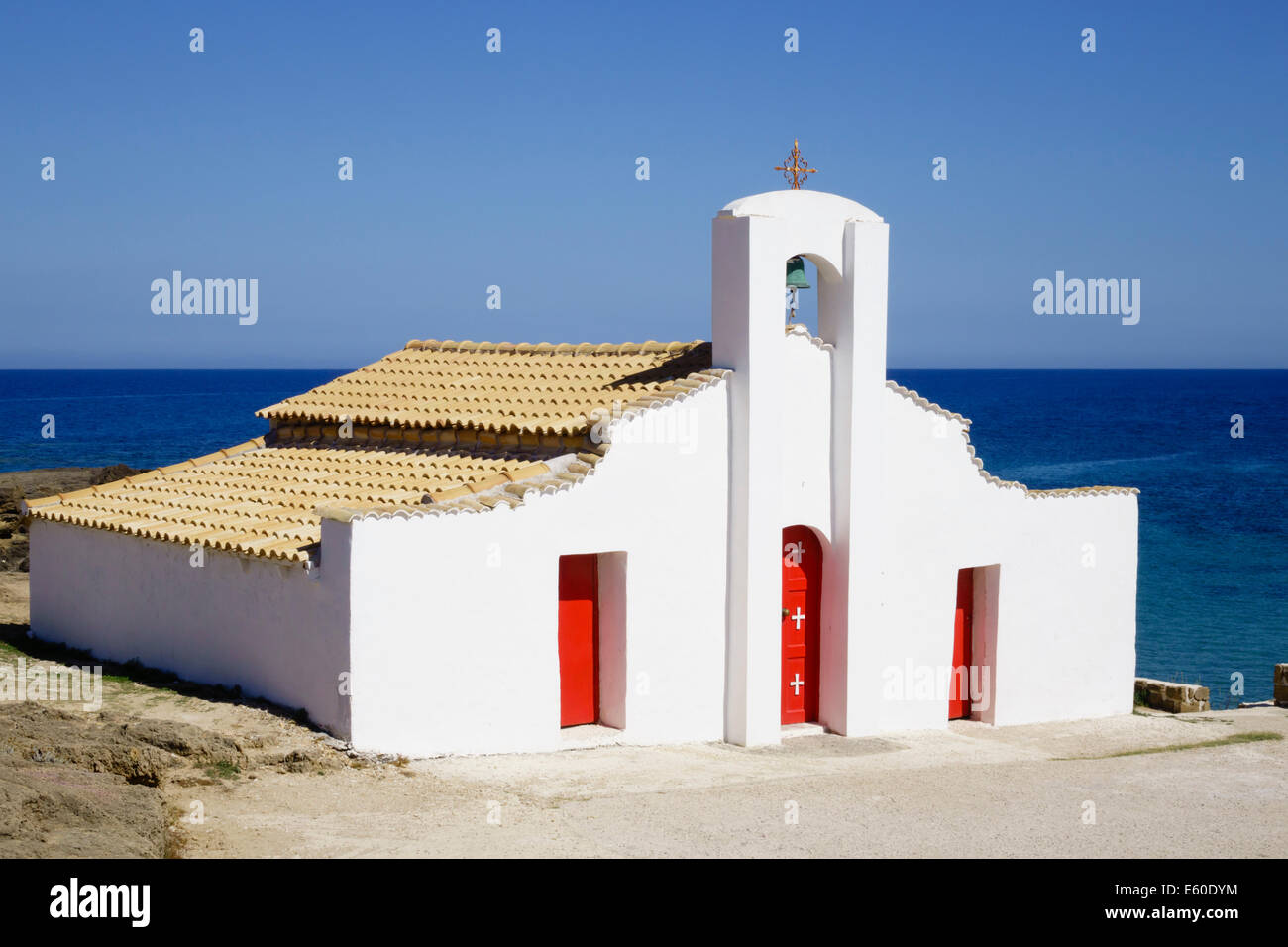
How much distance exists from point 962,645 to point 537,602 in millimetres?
6540

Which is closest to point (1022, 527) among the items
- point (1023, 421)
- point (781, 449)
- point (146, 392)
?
point (781, 449)

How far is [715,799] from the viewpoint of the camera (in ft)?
42.9

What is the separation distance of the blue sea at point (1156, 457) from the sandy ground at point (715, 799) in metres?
16.6

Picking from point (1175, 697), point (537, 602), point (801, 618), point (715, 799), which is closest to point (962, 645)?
point (801, 618)

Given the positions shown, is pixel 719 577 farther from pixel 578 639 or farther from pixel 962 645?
pixel 962 645

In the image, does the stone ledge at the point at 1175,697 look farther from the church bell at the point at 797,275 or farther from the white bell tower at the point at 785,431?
the church bell at the point at 797,275

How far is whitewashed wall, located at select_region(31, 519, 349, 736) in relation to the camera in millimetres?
A: 14586

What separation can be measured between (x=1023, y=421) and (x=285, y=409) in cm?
11055

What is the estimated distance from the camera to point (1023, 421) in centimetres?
12456

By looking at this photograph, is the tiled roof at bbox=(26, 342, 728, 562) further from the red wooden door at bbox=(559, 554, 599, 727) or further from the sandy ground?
the sandy ground

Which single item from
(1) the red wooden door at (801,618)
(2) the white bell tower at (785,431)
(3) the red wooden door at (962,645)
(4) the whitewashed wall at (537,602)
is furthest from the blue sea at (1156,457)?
(4) the whitewashed wall at (537,602)

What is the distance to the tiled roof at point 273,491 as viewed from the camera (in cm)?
1569

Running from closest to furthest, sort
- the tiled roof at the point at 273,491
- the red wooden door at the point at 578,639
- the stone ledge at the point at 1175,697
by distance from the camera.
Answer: the tiled roof at the point at 273,491 < the red wooden door at the point at 578,639 < the stone ledge at the point at 1175,697
